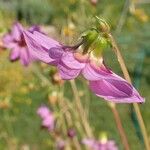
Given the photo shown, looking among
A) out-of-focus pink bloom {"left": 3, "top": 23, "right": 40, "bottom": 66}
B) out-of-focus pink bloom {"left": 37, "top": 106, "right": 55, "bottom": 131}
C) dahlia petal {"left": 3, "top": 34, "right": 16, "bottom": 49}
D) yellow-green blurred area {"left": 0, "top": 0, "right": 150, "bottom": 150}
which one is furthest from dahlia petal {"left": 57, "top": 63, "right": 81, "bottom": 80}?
yellow-green blurred area {"left": 0, "top": 0, "right": 150, "bottom": 150}

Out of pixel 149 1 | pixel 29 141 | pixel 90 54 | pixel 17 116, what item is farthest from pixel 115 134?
pixel 149 1

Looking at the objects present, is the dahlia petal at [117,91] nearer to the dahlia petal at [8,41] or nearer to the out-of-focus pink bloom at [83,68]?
the out-of-focus pink bloom at [83,68]

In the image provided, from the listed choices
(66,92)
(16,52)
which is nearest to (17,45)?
(16,52)

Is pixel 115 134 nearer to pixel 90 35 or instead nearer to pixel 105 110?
pixel 105 110

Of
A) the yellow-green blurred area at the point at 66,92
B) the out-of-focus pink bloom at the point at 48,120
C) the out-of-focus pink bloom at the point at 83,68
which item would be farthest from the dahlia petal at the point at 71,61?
the yellow-green blurred area at the point at 66,92

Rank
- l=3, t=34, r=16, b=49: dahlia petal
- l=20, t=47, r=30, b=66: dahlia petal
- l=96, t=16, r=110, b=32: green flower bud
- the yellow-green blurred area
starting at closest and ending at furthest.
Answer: l=96, t=16, r=110, b=32: green flower bud
l=20, t=47, r=30, b=66: dahlia petal
l=3, t=34, r=16, b=49: dahlia petal
the yellow-green blurred area

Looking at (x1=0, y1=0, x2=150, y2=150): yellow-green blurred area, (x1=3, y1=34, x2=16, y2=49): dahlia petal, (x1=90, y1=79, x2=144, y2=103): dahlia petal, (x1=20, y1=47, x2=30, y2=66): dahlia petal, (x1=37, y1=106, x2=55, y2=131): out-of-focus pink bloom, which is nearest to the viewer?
(x1=90, y1=79, x2=144, y2=103): dahlia petal

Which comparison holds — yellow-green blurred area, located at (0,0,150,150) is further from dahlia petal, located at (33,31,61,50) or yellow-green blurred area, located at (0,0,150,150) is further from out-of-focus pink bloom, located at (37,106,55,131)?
dahlia petal, located at (33,31,61,50)
